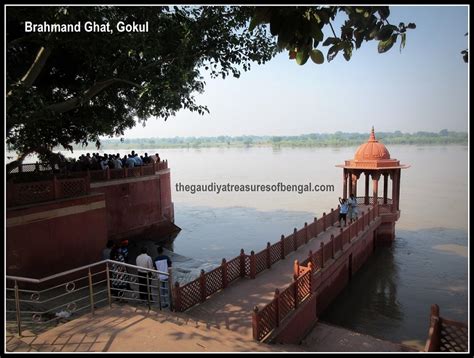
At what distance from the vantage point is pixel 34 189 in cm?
914

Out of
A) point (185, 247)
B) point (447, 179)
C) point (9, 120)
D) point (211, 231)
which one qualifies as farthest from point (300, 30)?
point (447, 179)

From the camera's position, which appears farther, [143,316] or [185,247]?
[185,247]

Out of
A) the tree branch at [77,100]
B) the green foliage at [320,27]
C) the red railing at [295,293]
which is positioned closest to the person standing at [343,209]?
the red railing at [295,293]

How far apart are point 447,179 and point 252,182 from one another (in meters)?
20.0

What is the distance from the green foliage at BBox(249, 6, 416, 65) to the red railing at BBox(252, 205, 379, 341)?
15.0 feet

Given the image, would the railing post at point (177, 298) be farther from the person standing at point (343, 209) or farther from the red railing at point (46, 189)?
the person standing at point (343, 209)

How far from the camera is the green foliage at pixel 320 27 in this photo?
2.44 metres

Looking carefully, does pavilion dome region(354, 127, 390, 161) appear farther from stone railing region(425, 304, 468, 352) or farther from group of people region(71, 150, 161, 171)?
stone railing region(425, 304, 468, 352)

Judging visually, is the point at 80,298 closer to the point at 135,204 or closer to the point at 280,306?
the point at 280,306

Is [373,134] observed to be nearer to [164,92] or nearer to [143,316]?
[164,92]

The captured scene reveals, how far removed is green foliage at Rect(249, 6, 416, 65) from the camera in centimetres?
244

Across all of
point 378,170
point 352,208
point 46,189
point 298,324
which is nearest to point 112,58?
point 46,189

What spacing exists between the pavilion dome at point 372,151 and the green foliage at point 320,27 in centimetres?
1434

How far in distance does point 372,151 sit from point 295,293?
1074 cm
